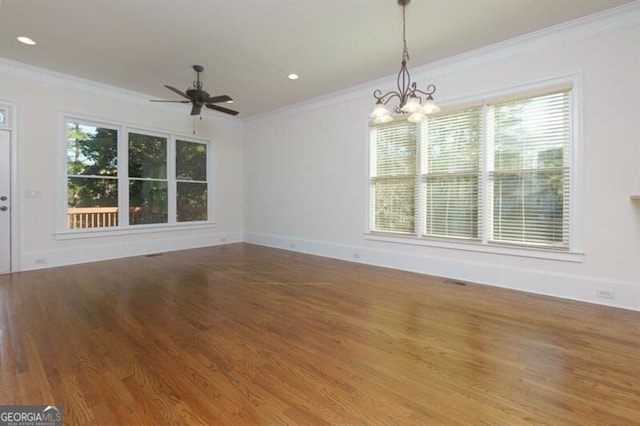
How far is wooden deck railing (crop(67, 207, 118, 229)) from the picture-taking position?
5.20 m

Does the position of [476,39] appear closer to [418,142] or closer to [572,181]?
[418,142]

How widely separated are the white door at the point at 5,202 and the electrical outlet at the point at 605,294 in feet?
26.0

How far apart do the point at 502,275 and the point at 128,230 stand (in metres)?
6.44

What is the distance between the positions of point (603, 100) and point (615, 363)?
2792 millimetres

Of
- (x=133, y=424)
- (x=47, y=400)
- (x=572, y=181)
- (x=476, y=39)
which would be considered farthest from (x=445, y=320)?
(x=476, y=39)

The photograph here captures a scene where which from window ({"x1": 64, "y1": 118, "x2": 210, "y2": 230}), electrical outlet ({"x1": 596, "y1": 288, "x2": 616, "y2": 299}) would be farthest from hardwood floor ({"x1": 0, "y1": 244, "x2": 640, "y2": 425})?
window ({"x1": 64, "y1": 118, "x2": 210, "y2": 230})

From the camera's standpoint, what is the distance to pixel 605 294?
3.31 m

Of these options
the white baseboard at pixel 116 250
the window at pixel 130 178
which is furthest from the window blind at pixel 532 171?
the window at pixel 130 178

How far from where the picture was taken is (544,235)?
12.1 feet

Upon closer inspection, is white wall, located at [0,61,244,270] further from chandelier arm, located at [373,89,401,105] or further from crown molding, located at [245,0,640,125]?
chandelier arm, located at [373,89,401,105]

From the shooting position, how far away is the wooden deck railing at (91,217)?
520cm

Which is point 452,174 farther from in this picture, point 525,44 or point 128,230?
point 128,230

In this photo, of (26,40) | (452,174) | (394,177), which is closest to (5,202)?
(26,40)

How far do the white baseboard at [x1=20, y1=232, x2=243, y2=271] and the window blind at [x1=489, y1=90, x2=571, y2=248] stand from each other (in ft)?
19.3
